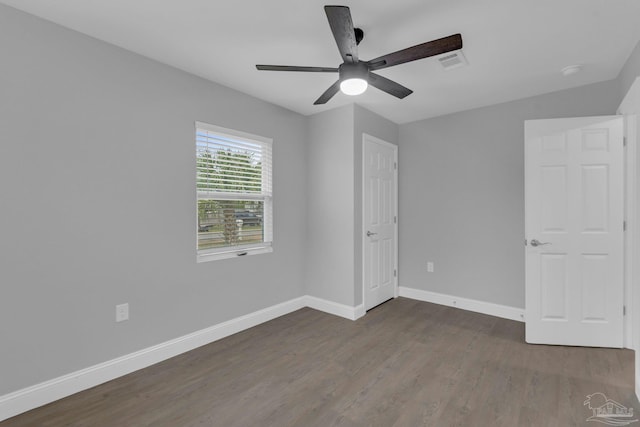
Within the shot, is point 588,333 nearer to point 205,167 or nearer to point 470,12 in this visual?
point 470,12

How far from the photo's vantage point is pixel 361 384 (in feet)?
7.36

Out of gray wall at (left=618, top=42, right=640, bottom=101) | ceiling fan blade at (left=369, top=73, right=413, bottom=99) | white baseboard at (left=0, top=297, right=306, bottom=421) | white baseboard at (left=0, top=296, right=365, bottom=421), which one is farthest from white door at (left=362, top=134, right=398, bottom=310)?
gray wall at (left=618, top=42, right=640, bottom=101)

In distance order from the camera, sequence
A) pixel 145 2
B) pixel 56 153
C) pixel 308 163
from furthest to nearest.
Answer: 1. pixel 308 163
2. pixel 56 153
3. pixel 145 2

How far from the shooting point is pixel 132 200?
2.43 m

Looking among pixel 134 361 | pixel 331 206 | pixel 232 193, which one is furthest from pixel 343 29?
pixel 134 361

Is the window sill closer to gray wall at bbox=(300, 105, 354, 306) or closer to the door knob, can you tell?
gray wall at bbox=(300, 105, 354, 306)

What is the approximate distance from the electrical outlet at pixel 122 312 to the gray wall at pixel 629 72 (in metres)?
4.34

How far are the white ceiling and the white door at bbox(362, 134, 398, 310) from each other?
3.61 feet

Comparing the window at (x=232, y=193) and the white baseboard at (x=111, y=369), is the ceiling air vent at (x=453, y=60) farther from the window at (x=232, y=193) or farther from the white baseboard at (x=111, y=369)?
the white baseboard at (x=111, y=369)

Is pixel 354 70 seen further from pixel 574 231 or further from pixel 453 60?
pixel 574 231

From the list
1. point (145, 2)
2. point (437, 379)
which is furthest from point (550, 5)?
point (437, 379)

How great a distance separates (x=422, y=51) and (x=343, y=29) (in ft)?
1.66

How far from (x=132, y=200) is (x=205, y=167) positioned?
0.74 metres

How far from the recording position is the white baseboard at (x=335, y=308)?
3.52 metres
